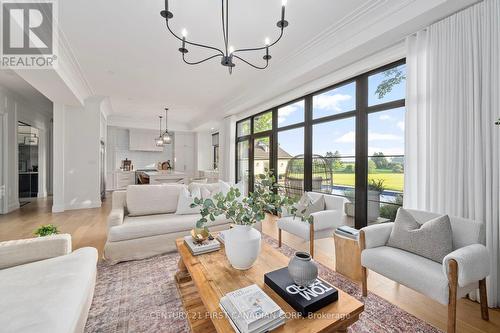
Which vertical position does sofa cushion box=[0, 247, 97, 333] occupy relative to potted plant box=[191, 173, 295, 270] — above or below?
below

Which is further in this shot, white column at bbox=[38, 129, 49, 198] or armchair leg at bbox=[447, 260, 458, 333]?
white column at bbox=[38, 129, 49, 198]

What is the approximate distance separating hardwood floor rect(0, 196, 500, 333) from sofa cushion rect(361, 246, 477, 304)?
0.32 m

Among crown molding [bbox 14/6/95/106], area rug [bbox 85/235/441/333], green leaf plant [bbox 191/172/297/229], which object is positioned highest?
crown molding [bbox 14/6/95/106]

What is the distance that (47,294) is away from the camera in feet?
3.87

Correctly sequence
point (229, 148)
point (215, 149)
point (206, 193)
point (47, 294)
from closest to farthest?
point (47, 294), point (206, 193), point (229, 148), point (215, 149)

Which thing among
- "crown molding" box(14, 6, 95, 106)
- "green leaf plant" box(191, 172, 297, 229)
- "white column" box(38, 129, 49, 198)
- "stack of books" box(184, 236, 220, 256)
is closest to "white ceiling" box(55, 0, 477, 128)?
"crown molding" box(14, 6, 95, 106)

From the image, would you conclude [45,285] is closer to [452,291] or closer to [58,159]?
[452,291]

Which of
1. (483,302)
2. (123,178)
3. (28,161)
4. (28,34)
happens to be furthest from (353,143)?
(28,161)

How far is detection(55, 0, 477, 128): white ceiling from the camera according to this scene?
2246 mm

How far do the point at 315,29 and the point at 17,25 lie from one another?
135 inches

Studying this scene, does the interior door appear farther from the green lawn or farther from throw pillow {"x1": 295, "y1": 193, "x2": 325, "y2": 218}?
the green lawn

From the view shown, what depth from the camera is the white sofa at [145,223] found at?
2.52m

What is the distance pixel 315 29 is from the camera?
2664 millimetres

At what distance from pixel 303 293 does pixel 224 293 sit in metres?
0.46
